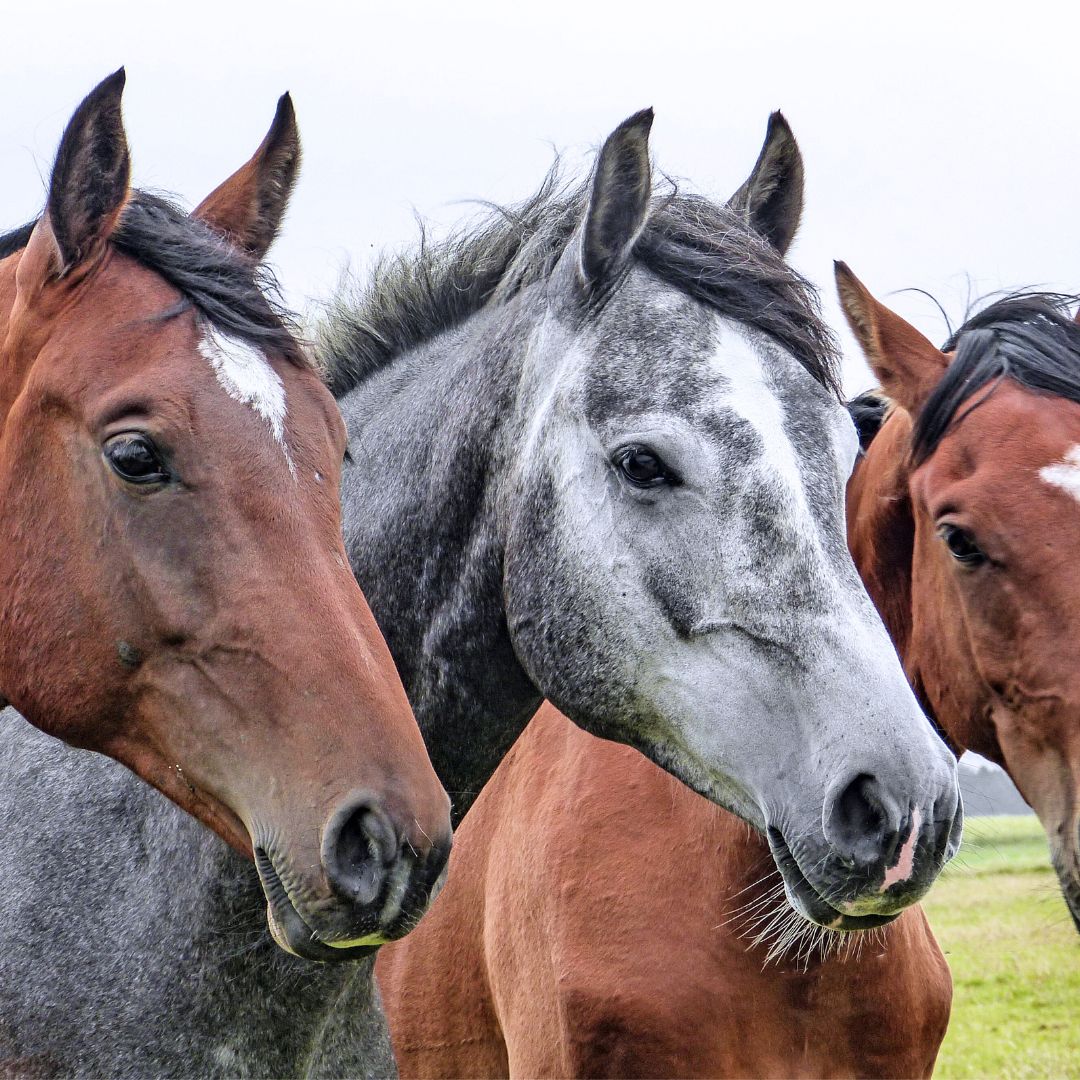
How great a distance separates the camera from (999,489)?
4.48 metres

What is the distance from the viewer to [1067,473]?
4.41 m

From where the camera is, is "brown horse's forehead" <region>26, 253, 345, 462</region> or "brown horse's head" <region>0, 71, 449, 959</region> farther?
"brown horse's forehead" <region>26, 253, 345, 462</region>

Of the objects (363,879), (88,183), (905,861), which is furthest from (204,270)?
(905,861)

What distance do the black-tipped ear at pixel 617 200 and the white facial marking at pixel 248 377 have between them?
44.8 inches

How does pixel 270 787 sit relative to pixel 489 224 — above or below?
below

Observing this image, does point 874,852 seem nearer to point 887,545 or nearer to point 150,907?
point 150,907

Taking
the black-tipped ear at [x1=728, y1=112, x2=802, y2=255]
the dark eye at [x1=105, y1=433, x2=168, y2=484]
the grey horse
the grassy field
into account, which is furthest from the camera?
the grassy field

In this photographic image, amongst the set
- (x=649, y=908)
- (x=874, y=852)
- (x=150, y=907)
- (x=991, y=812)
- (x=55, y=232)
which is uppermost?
(x=55, y=232)

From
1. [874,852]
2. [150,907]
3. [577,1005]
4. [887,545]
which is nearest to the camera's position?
[874,852]

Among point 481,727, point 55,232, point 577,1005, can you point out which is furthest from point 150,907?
point 55,232

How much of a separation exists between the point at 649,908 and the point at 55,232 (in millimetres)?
2632

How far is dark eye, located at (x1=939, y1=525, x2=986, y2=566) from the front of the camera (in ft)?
14.8

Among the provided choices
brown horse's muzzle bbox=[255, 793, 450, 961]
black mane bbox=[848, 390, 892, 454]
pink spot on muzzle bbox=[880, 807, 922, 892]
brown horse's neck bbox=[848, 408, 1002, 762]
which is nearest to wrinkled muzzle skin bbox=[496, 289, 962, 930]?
pink spot on muzzle bbox=[880, 807, 922, 892]

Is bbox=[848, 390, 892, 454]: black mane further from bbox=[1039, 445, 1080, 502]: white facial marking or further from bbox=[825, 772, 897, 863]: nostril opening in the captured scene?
bbox=[825, 772, 897, 863]: nostril opening
